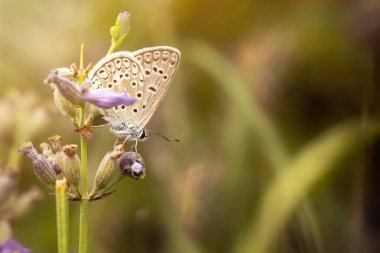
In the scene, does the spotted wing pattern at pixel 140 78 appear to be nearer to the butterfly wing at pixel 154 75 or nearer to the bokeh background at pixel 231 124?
the butterfly wing at pixel 154 75

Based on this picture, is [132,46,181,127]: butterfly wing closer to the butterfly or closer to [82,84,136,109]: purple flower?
the butterfly

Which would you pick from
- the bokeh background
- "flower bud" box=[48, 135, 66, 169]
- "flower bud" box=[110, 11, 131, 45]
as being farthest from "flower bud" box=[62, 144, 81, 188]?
the bokeh background

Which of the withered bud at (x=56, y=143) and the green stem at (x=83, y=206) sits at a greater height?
the withered bud at (x=56, y=143)

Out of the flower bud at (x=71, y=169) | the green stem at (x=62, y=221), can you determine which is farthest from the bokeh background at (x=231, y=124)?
the green stem at (x=62, y=221)

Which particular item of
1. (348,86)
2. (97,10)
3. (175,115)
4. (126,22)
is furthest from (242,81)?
(126,22)

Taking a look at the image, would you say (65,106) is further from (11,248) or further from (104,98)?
(11,248)

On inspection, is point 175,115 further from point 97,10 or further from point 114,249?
point 97,10
